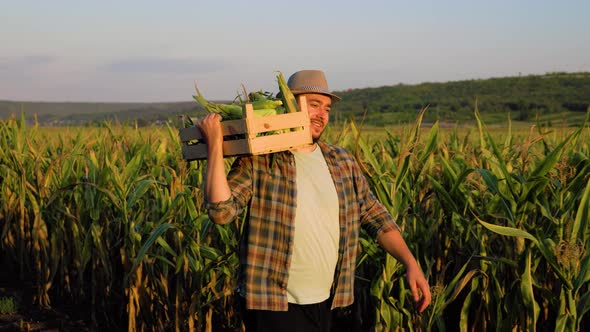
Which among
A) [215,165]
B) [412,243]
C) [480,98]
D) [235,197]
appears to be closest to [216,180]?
[215,165]

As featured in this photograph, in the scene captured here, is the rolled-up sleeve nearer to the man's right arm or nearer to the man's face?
the man's right arm

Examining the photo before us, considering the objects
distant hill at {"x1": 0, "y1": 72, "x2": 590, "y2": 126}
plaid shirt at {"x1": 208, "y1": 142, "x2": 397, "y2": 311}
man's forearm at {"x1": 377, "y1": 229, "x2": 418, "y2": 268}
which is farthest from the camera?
distant hill at {"x1": 0, "y1": 72, "x2": 590, "y2": 126}

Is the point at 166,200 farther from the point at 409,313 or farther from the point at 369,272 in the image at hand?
the point at 409,313

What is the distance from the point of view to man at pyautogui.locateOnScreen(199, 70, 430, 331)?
2312 millimetres

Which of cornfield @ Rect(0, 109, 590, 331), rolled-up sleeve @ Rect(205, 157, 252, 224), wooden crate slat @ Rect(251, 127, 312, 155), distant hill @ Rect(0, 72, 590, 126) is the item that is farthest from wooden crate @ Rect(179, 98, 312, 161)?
distant hill @ Rect(0, 72, 590, 126)

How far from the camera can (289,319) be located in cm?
233

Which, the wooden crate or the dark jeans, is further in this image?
the dark jeans

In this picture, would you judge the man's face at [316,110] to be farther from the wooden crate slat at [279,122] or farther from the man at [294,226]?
the wooden crate slat at [279,122]

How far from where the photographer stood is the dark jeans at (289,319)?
2328 mm

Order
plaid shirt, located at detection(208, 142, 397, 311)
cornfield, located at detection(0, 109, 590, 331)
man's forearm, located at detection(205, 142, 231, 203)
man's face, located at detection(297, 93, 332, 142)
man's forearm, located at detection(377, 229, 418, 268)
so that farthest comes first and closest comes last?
1. cornfield, located at detection(0, 109, 590, 331)
2. man's forearm, located at detection(377, 229, 418, 268)
3. man's face, located at detection(297, 93, 332, 142)
4. plaid shirt, located at detection(208, 142, 397, 311)
5. man's forearm, located at detection(205, 142, 231, 203)

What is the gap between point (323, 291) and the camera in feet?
7.97

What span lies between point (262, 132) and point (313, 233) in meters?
0.43

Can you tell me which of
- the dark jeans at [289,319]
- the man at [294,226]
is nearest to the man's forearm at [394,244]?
the man at [294,226]

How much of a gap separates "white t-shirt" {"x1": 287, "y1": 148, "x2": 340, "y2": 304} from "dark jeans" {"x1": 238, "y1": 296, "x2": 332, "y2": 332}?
0.04 metres
